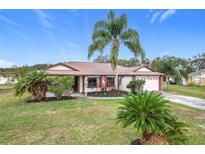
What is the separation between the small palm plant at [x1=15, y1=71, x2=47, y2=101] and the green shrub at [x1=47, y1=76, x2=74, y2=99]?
0.71 m

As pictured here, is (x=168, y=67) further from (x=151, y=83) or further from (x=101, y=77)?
(x=101, y=77)

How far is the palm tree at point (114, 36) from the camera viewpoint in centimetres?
1820

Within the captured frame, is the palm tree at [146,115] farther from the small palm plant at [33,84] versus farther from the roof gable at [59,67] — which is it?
the roof gable at [59,67]

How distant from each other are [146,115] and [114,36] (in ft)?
48.5

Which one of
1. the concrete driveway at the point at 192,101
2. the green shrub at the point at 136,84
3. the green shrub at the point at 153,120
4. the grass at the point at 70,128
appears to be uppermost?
the green shrub at the point at 136,84

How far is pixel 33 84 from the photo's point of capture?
1522 cm

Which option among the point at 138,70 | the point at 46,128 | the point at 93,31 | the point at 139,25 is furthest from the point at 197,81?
the point at 46,128

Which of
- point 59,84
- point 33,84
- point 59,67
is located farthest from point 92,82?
point 33,84

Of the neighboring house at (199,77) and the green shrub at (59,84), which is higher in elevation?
the neighboring house at (199,77)

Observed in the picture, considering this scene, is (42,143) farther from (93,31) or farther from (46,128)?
(93,31)

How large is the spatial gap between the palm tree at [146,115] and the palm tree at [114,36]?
1306cm

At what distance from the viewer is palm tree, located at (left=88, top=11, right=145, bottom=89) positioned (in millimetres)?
18203

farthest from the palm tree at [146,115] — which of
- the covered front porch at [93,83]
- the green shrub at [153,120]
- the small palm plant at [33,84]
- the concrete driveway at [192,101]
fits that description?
the covered front porch at [93,83]
